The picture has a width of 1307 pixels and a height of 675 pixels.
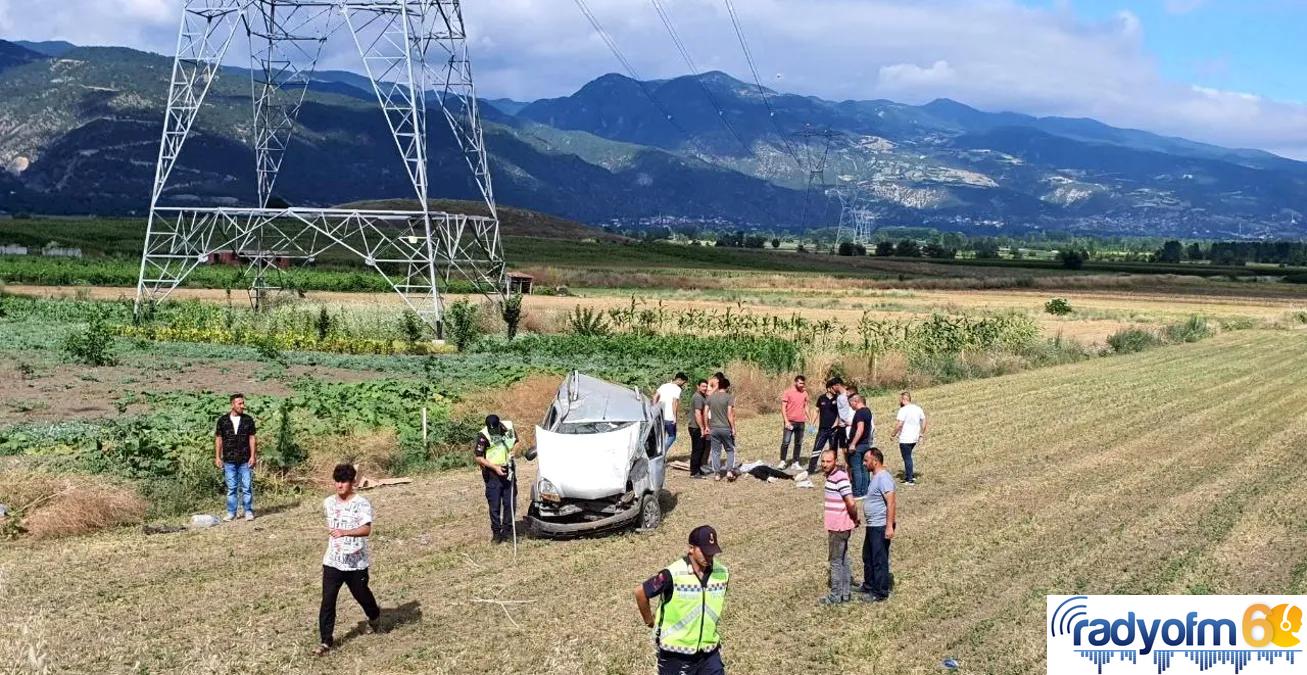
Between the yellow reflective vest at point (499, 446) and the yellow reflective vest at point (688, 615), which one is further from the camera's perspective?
the yellow reflective vest at point (499, 446)

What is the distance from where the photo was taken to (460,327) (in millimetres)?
42406

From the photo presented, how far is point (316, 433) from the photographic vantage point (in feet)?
74.3

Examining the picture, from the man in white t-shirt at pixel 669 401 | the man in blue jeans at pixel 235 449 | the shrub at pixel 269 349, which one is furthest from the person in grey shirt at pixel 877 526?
the shrub at pixel 269 349

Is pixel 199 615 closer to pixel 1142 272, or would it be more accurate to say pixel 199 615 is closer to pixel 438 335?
pixel 438 335

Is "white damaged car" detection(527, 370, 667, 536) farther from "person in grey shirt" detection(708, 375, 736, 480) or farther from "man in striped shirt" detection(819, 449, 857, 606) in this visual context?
"man in striped shirt" detection(819, 449, 857, 606)

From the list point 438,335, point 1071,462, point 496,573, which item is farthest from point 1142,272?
point 496,573

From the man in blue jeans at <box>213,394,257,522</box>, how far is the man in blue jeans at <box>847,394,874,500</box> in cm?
879

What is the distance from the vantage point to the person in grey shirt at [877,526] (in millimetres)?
14047

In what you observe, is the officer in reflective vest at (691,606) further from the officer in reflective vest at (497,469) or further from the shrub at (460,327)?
the shrub at (460,327)

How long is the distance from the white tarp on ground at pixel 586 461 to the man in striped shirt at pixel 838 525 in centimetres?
392

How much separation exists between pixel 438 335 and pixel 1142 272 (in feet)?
382

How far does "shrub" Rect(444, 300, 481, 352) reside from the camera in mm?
42056

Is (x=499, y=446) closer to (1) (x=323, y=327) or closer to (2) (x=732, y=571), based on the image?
(2) (x=732, y=571)

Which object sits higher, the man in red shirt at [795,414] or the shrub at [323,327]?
the man in red shirt at [795,414]
